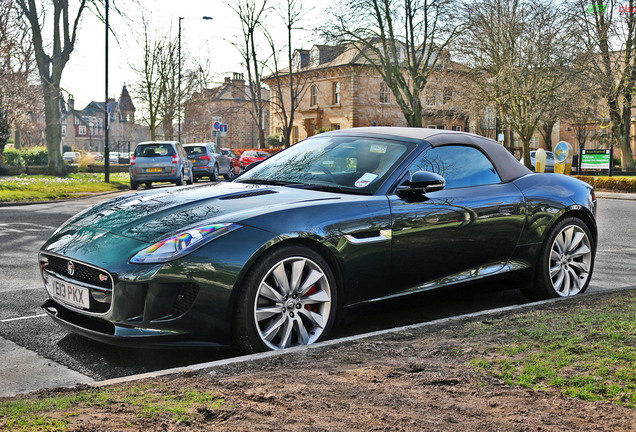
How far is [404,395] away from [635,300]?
10.6 feet

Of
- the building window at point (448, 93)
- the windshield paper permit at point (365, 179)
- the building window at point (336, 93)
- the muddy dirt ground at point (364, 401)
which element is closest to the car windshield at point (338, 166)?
the windshield paper permit at point (365, 179)

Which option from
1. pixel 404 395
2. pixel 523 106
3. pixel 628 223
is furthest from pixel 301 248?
pixel 523 106

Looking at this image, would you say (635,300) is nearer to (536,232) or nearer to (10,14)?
(536,232)

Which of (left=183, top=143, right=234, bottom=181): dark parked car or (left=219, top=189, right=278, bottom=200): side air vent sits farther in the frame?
(left=183, top=143, right=234, bottom=181): dark parked car

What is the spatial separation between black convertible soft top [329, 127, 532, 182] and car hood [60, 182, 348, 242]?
0.97m

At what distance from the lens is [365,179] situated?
518 centimetres

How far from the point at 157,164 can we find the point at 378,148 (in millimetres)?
21000

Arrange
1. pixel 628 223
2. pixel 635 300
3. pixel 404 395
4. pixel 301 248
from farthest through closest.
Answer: pixel 628 223
pixel 635 300
pixel 301 248
pixel 404 395

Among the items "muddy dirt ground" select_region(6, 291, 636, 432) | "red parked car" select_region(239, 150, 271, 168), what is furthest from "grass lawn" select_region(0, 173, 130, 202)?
"muddy dirt ground" select_region(6, 291, 636, 432)

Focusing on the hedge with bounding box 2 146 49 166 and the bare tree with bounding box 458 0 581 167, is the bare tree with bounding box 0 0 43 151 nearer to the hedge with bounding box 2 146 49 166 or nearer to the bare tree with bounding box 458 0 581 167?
the hedge with bounding box 2 146 49 166

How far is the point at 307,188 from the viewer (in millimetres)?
5191

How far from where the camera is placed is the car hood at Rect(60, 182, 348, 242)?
4328mm

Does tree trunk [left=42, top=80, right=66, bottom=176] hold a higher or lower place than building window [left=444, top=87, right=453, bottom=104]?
lower

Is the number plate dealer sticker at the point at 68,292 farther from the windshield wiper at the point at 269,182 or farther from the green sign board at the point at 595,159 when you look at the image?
the green sign board at the point at 595,159
